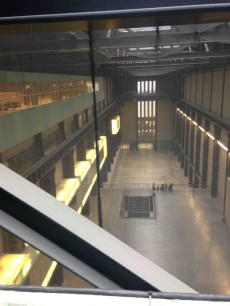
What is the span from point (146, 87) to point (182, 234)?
12.0m

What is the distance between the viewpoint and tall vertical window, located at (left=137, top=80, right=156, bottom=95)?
55.5ft

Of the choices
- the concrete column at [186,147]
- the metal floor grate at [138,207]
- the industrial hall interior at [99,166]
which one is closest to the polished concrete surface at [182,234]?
the industrial hall interior at [99,166]

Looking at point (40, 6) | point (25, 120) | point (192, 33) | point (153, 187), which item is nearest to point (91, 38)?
point (192, 33)

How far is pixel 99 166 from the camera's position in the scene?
218 cm

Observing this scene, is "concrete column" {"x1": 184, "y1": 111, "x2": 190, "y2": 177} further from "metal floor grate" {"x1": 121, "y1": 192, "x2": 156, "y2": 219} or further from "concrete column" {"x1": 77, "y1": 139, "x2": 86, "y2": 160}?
"concrete column" {"x1": 77, "y1": 139, "x2": 86, "y2": 160}

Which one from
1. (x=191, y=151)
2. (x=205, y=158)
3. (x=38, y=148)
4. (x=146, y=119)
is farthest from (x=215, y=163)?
(x=146, y=119)

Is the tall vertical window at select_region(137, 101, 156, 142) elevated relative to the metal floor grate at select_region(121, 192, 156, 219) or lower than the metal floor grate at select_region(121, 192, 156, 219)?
elevated

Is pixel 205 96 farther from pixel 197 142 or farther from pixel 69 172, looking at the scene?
pixel 69 172

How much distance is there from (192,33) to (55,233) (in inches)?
57.6

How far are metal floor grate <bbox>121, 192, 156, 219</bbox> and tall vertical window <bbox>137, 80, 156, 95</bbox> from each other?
9358 mm

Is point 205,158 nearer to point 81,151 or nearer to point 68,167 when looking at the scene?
point 81,151

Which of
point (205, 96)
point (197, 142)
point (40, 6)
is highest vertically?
point (40, 6)

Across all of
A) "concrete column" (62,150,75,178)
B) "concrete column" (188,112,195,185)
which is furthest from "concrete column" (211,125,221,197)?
"concrete column" (62,150,75,178)

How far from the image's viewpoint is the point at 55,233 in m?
0.62
